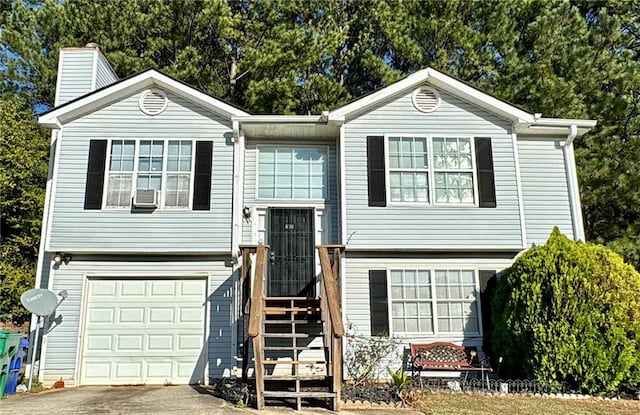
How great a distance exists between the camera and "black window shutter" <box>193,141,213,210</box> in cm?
854

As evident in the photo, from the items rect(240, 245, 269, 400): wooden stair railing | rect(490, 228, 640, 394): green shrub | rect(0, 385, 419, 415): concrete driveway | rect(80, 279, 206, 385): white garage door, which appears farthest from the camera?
rect(80, 279, 206, 385): white garage door

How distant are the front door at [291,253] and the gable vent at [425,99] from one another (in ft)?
9.92

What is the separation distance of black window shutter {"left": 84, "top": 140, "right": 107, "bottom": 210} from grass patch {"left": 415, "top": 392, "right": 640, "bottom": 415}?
668cm

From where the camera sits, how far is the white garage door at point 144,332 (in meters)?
8.17

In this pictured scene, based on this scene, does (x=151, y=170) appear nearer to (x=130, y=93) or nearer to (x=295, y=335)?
(x=130, y=93)

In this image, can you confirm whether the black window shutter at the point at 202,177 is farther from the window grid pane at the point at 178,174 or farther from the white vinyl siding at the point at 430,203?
the white vinyl siding at the point at 430,203

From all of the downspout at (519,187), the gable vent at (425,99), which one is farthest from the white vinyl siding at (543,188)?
the gable vent at (425,99)

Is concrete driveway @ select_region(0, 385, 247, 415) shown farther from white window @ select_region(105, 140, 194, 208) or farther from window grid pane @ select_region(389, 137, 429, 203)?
window grid pane @ select_region(389, 137, 429, 203)

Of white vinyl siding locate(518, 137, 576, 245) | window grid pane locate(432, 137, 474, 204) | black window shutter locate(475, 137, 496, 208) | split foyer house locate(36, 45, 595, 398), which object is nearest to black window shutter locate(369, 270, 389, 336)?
split foyer house locate(36, 45, 595, 398)

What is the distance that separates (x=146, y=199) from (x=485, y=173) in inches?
254

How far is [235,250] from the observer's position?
27.4 ft

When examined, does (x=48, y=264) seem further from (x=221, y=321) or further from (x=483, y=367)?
(x=483, y=367)

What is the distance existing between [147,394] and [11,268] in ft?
26.8

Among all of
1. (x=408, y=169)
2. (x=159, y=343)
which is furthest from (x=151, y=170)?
(x=408, y=169)
